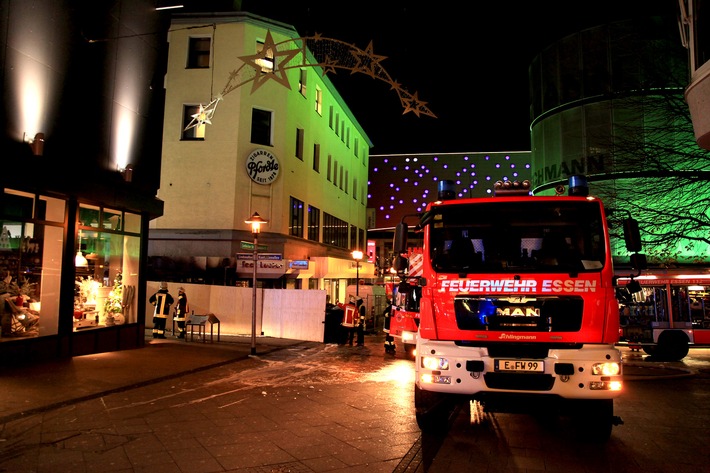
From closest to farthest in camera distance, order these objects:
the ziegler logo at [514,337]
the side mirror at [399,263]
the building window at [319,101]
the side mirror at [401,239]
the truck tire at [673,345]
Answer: the ziegler logo at [514,337] < the side mirror at [401,239] < the side mirror at [399,263] < the truck tire at [673,345] < the building window at [319,101]

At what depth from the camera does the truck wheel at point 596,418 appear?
5913 mm

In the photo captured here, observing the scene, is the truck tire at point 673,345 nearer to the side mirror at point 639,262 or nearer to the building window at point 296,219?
the side mirror at point 639,262

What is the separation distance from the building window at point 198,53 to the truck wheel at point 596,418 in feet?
76.5

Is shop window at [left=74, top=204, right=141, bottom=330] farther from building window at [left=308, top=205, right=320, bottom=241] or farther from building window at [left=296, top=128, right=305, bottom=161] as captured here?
building window at [left=308, top=205, right=320, bottom=241]

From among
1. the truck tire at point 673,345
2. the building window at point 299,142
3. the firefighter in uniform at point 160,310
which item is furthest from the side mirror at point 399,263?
the building window at point 299,142

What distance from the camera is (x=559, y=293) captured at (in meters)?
5.96

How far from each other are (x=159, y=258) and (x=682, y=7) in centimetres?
2234

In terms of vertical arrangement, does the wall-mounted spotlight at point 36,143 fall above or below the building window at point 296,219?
below

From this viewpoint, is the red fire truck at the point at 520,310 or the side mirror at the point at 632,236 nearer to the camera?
the red fire truck at the point at 520,310

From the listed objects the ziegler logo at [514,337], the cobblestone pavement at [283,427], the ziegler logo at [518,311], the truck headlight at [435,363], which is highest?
the ziegler logo at [518,311]

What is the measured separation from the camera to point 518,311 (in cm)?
600

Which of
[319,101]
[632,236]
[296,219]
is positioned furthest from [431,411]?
[319,101]

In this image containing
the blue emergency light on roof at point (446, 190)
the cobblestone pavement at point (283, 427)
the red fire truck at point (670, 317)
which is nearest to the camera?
the cobblestone pavement at point (283, 427)

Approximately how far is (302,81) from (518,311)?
2493cm
